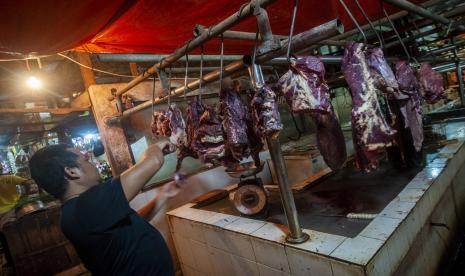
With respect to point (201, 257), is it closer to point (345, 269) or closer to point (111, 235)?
point (111, 235)

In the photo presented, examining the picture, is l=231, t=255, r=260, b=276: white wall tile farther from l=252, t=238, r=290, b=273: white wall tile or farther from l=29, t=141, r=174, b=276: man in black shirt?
l=29, t=141, r=174, b=276: man in black shirt

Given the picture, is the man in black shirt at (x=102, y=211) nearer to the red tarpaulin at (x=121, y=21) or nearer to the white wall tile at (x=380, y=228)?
the red tarpaulin at (x=121, y=21)

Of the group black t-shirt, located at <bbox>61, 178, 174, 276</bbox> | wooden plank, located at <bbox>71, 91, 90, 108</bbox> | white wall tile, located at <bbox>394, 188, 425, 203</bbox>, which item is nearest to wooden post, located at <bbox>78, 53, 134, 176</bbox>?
wooden plank, located at <bbox>71, 91, 90, 108</bbox>

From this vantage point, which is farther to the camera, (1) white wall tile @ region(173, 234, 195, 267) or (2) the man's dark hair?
(1) white wall tile @ region(173, 234, 195, 267)

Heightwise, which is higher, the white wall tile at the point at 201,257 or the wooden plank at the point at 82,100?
the wooden plank at the point at 82,100

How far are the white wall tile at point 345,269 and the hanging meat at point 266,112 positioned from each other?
3.48 ft

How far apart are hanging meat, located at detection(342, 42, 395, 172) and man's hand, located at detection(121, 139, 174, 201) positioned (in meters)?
1.63

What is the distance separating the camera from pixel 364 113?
6.26 ft

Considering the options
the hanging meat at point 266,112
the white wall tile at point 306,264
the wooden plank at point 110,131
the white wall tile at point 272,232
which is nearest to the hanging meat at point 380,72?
the hanging meat at point 266,112

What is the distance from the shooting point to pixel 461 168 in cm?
419

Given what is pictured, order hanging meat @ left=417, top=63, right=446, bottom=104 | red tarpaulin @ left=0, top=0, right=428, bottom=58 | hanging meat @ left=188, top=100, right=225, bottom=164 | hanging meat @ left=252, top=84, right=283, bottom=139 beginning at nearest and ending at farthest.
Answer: hanging meat @ left=252, top=84, right=283, bottom=139
red tarpaulin @ left=0, top=0, right=428, bottom=58
hanging meat @ left=188, top=100, right=225, bottom=164
hanging meat @ left=417, top=63, right=446, bottom=104

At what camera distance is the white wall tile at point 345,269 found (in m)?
1.83

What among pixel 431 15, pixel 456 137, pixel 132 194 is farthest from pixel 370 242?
pixel 456 137

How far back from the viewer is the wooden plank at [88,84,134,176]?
5.18 m
